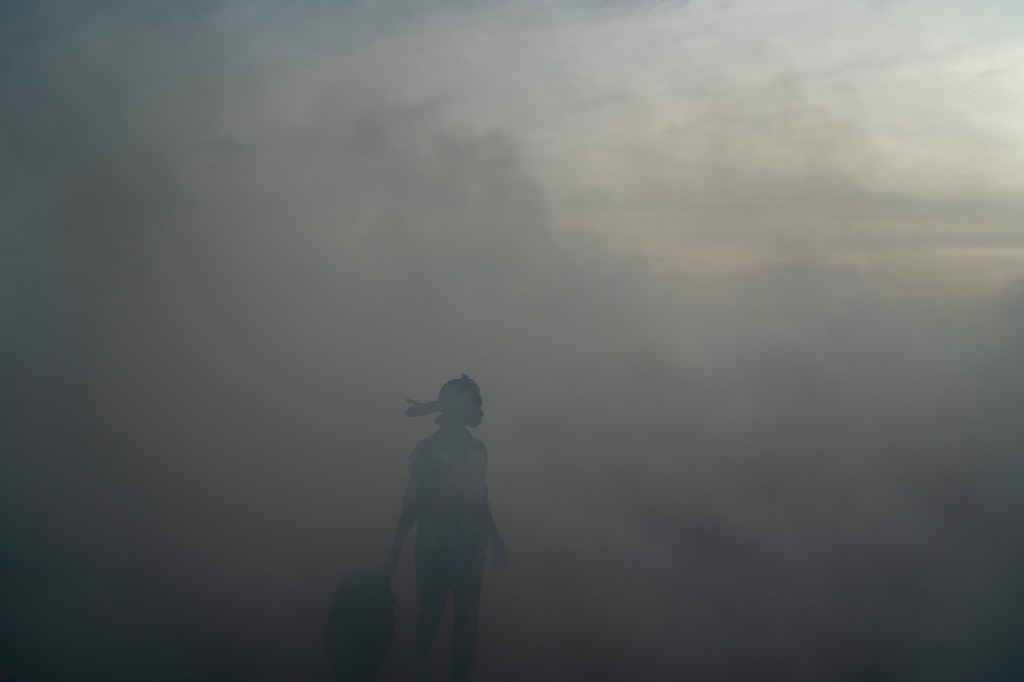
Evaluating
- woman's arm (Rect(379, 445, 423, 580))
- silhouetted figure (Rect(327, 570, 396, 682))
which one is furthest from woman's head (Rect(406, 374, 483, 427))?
silhouetted figure (Rect(327, 570, 396, 682))

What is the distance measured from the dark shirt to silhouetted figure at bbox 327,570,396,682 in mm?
335

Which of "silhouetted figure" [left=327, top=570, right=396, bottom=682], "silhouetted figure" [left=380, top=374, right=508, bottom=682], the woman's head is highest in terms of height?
the woman's head

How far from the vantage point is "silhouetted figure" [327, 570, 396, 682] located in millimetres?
4328

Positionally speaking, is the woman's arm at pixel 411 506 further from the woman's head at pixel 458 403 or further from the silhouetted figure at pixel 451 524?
the woman's head at pixel 458 403

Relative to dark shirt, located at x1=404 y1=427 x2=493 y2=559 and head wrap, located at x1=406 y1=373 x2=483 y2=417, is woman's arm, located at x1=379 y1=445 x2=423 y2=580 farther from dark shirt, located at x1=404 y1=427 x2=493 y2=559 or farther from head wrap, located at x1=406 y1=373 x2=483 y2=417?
head wrap, located at x1=406 y1=373 x2=483 y2=417

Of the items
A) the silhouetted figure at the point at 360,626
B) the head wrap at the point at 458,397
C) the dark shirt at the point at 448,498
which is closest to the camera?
the silhouetted figure at the point at 360,626

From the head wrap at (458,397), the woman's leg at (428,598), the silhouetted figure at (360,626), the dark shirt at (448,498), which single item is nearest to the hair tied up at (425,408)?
the head wrap at (458,397)

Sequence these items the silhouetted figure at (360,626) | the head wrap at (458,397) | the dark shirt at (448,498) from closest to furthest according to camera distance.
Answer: the silhouetted figure at (360,626) < the dark shirt at (448,498) < the head wrap at (458,397)

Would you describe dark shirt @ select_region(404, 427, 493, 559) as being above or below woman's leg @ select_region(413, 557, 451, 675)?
above

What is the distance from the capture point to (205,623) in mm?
5484

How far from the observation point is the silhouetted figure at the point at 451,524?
445cm

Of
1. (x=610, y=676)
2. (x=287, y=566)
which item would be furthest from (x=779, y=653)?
(x=287, y=566)

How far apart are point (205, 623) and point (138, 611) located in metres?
0.56

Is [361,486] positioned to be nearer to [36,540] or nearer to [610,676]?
[36,540]
